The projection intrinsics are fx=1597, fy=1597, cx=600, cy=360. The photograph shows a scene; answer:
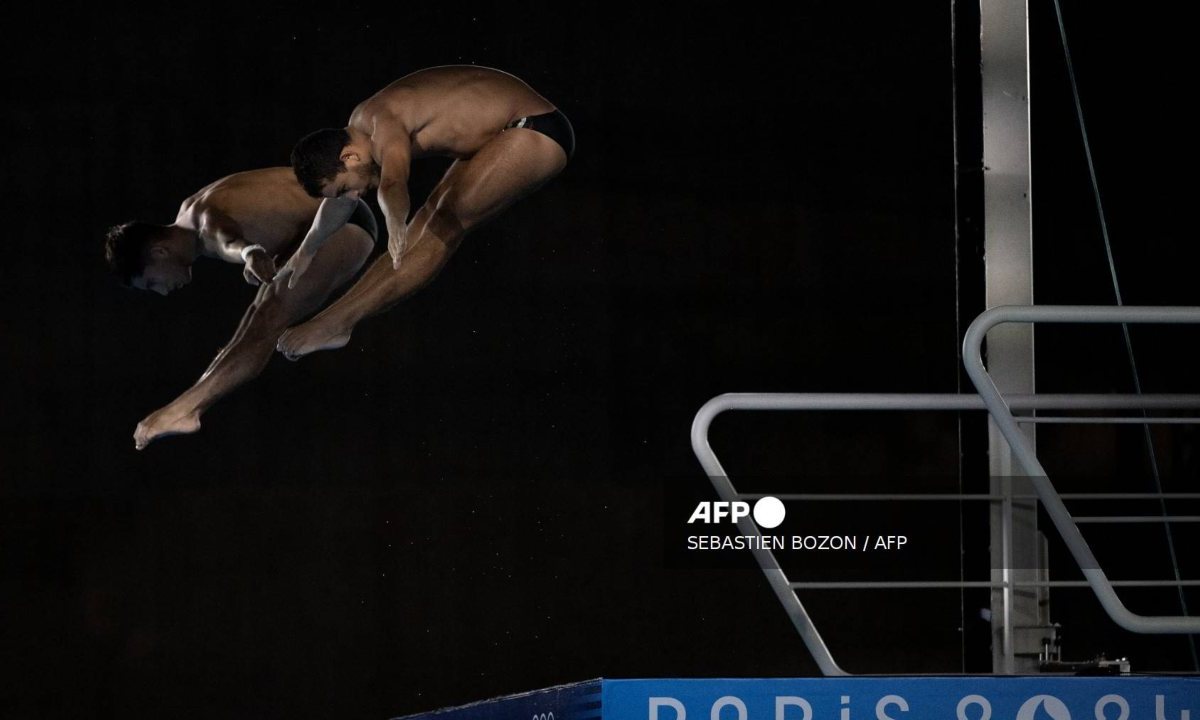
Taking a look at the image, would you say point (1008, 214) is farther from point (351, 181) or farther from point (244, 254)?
point (244, 254)

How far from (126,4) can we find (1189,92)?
8.58 ft

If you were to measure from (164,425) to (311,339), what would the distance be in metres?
0.39

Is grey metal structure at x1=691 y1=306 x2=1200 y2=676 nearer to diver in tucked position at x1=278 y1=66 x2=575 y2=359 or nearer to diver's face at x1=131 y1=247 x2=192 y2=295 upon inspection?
diver in tucked position at x1=278 y1=66 x2=575 y2=359

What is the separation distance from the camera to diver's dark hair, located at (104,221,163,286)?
375cm

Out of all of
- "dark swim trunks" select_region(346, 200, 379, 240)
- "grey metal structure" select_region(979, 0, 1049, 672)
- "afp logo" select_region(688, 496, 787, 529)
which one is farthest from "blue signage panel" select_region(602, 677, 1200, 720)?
"dark swim trunks" select_region(346, 200, 379, 240)

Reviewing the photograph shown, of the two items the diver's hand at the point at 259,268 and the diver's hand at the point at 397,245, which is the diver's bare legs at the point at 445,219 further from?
the diver's hand at the point at 259,268

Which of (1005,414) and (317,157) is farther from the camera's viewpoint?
(317,157)

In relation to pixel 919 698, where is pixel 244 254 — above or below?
above

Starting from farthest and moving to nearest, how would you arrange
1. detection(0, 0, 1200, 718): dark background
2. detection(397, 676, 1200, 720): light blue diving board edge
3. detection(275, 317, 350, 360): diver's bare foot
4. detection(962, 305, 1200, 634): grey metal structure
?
detection(275, 317, 350, 360): diver's bare foot
detection(0, 0, 1200, 718): dark background
detection(962, 305, 1200, 634): grey metal structure
detection(397, 676, 1200, 720): light blue diving board edge

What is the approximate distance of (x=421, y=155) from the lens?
3.88 meters

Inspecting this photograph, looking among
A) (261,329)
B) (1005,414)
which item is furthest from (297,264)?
(1005,414)

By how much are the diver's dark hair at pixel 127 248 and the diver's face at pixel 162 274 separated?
16mm

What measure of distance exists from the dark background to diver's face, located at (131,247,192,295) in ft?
0.09

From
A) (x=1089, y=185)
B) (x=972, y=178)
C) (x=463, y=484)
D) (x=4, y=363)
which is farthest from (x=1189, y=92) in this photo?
(x=4, y=363)
